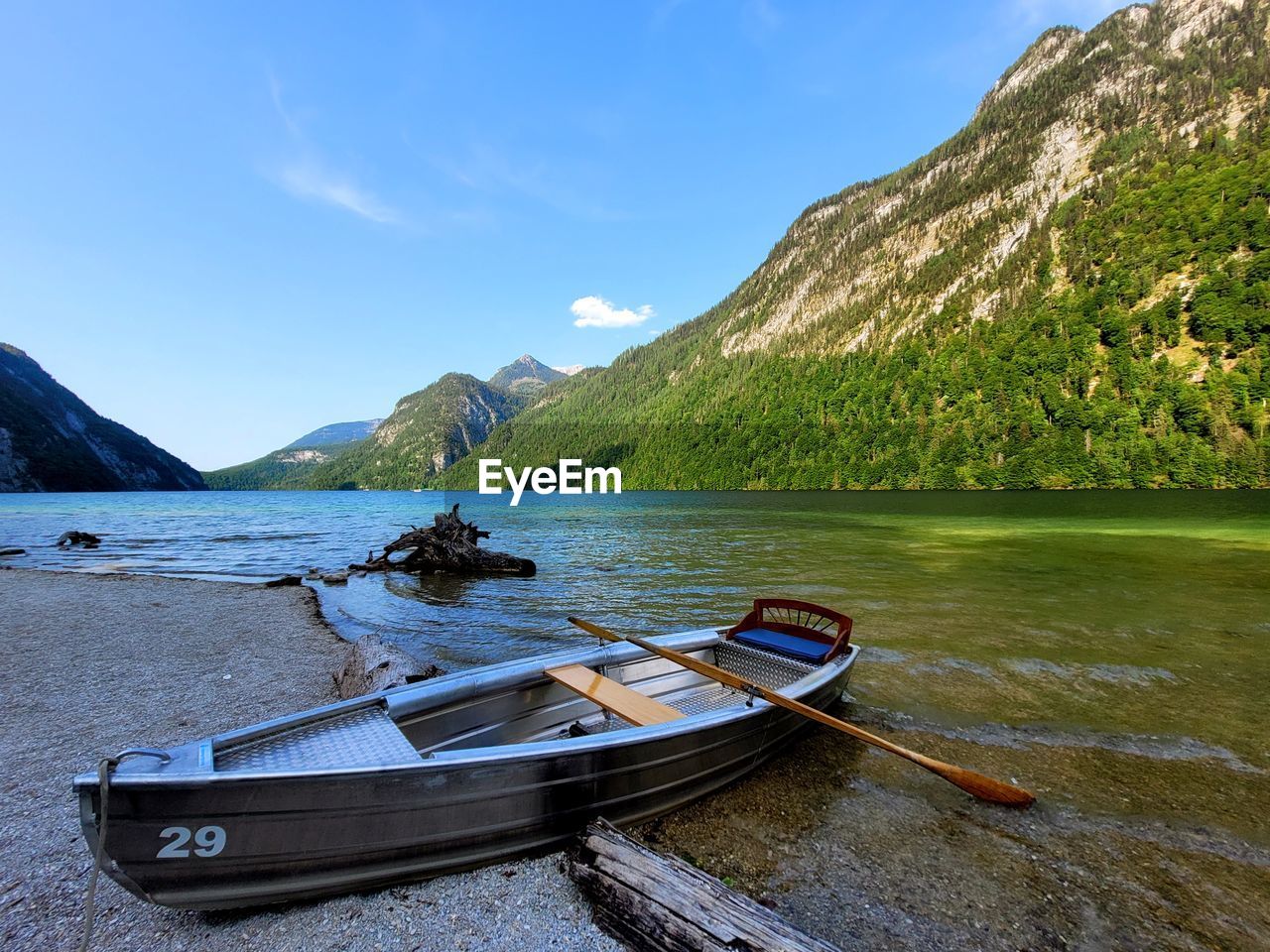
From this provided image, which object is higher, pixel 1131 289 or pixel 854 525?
pixel 1131 289

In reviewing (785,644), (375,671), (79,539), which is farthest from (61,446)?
(785,644)

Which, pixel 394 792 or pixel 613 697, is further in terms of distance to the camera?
pixel 613 697

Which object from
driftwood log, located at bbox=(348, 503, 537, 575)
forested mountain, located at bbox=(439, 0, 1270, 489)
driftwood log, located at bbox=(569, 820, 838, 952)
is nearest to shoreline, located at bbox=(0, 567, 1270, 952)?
driftwood log, located at bbox=(569, 820, 838, 952)

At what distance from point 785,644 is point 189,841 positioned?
6729 mm

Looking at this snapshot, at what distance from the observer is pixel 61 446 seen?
140625 mm

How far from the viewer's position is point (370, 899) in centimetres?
379

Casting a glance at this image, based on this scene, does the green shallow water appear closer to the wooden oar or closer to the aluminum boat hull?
the wooden oar

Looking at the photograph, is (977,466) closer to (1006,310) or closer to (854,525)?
(1006,310)

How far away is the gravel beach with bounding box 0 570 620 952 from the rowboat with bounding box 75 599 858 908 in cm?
26

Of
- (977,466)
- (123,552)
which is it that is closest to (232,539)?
(123,552)

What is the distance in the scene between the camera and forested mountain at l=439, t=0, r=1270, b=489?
91.6 meters

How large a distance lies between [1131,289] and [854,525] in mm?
110710

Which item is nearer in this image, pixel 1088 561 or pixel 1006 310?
pixel 1088 561

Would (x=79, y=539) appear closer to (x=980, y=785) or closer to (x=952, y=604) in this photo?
(x=980, y=785)
